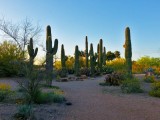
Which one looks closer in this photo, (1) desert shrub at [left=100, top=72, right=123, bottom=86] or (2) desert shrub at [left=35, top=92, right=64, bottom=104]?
(2) desert shrub at [left=35, top=92, right=64, bottom=104]

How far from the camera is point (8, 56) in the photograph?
31859 mm

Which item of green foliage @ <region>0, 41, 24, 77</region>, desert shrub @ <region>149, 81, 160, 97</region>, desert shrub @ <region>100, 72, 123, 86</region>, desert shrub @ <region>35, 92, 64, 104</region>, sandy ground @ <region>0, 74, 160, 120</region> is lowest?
sandy ground @ <region>0, 74, 160, 120</region>

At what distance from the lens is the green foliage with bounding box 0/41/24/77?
3164cm

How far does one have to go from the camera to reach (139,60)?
49094 mm

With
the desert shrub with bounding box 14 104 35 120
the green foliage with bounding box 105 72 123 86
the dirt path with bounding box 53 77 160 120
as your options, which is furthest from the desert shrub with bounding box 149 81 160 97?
the desert shrub with bounding box 14 104 35 120

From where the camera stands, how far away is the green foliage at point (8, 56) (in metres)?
31.6

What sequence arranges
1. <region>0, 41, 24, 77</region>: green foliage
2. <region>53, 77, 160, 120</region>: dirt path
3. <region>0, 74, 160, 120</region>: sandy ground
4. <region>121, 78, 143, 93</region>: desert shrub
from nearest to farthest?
<region>0, 74, 160, 120</region>: sandy ground
<region>53, 77, 160, 120</region>: dirt path
<region>121, 78, 143, 93</region>: desert shrub
<region>0, 41, 24, 77</region>: green foliage

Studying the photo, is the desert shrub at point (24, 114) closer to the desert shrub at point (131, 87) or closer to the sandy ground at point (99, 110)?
the sandy ground at point (99, 110)

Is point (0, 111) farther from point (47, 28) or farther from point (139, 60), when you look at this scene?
point (139, 60)

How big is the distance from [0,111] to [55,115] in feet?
5.94

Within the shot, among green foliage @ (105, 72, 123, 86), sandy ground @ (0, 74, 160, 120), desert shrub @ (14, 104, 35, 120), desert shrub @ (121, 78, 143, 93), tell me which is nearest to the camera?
desert shrub @ (14, 104, 35, 120)

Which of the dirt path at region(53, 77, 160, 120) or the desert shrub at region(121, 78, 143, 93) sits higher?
the desert shrub at region(121, 78, 143, 93)

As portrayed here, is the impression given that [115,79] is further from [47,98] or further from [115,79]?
[47,98]

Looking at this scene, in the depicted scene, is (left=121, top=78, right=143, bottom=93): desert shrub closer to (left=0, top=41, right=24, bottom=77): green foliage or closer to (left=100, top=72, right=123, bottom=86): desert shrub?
(left=100, top=72, right=123, bottom=86): desert shrub
